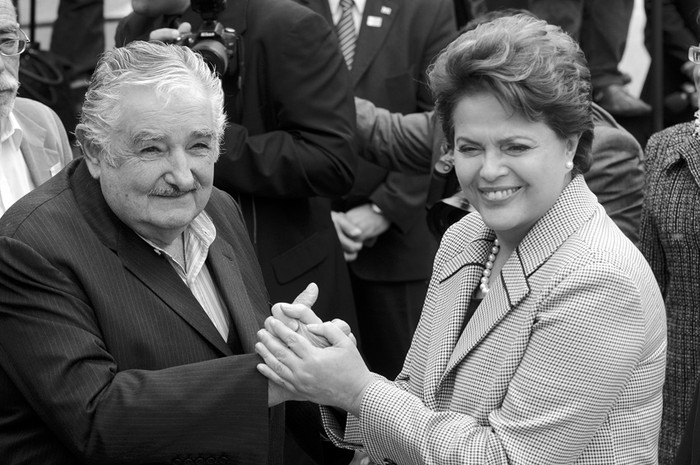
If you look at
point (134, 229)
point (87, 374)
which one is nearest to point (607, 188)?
point (134, 229)

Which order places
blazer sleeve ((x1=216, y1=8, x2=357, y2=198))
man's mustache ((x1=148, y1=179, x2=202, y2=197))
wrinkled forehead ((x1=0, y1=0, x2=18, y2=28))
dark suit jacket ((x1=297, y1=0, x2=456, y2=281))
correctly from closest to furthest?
man's mustache ((x1=148, y1=179, x2=202, y2=197)) → wrinkled forehead ((x1=0, y1=0, x2=18, y2=28)) → blazer sleeve ((x1=216, y1=8, x2=357, y2=198)) → dark suit jacket ((x1=297, y1=0, x2=456, y2=281))

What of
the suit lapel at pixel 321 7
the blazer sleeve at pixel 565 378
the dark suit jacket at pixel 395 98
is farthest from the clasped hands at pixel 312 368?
the suit lapel at pixel 321 7

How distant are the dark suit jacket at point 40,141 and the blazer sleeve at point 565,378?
6.01ft

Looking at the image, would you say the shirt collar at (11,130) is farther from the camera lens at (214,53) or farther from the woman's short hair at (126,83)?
the woman's short hair at (126,83)

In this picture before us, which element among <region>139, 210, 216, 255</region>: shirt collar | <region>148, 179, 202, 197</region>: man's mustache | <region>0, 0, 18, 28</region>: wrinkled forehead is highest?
<region>0, 0, 18, 28</region>: wrinkled forehead

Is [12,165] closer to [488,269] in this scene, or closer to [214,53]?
[214,53]

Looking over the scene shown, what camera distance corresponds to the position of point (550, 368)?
232 cm

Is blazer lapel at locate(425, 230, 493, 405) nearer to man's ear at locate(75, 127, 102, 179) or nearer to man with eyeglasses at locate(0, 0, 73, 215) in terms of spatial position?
man's ear at locate(75, 127, 102, 179)

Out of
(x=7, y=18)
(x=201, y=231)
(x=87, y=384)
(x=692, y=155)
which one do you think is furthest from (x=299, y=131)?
(x=87, y=384)

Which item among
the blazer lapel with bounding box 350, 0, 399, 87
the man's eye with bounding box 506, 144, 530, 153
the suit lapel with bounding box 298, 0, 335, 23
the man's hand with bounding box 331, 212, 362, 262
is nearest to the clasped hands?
the man's eye with bounding box 506, 144, 530, 153

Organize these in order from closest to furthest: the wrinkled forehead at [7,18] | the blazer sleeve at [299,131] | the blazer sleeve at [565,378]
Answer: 1. the blazer sleeve at [565,378]
2. the wrinkled forehead at [7,18]
3. the blazer sleeve at [299,131]

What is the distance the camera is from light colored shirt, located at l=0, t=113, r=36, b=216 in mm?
3482

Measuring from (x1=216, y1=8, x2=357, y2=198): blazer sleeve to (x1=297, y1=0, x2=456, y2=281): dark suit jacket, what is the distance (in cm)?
83

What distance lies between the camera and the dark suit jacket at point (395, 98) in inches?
194
